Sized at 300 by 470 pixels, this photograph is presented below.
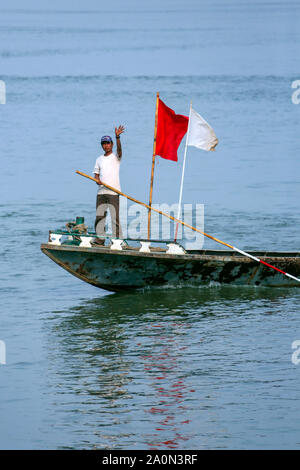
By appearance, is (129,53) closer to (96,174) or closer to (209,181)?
(209,181)

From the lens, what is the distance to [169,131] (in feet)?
61.9

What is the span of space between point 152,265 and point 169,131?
2367 mm

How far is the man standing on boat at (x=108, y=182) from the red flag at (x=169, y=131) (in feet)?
3.20

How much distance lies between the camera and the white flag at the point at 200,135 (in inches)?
734

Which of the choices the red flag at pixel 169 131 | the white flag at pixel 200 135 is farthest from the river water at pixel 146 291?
the white flag at pixel 200 135

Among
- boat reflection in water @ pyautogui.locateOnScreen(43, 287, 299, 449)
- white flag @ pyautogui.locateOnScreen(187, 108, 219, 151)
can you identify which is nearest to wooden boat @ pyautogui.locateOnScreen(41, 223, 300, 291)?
boat reflection in water @ pyautogui.locateOnScreen(43, 287, 299, 449)

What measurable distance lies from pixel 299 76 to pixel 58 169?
2431 cm

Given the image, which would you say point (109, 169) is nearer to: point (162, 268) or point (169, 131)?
point (169, 131)

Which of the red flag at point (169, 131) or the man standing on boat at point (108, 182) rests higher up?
the red flag at point (169, 131)

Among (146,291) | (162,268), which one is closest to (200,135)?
(162,268)

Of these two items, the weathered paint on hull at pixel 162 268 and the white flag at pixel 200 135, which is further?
the white flag at pixel 200 135

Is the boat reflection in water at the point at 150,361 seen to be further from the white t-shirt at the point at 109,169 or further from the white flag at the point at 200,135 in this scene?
the white flag at the point at 200,135

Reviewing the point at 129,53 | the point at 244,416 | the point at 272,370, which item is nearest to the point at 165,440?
the point at 244,416

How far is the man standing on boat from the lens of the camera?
1795cm
